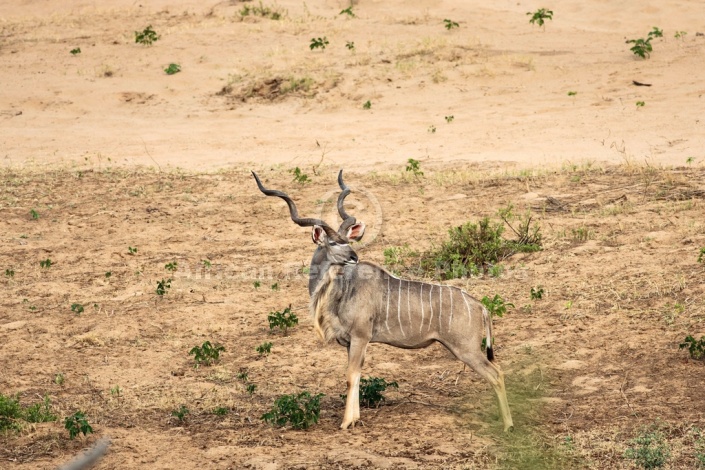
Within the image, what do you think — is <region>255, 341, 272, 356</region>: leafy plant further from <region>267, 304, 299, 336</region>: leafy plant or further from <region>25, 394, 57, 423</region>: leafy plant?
<region>25, 394, 57, 423</region>: leafy plant

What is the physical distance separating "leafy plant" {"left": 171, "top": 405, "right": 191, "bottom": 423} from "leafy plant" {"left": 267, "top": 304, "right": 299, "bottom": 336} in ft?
5.18

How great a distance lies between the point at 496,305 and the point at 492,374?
1.86m

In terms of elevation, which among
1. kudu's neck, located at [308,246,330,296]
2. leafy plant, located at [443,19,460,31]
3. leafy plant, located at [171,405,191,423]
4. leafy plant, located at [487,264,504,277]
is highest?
leafy plant, located at [443,19,460,31]

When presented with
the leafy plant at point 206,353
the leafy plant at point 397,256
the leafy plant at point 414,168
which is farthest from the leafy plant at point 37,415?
the leafy plant at point 414,168

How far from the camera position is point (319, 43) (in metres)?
18.6

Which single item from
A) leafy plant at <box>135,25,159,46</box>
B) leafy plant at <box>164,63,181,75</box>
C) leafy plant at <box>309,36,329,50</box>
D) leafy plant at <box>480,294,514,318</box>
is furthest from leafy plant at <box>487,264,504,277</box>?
leafy plant at <box>135,25,159,46</box>

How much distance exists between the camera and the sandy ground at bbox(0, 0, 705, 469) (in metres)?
6.23

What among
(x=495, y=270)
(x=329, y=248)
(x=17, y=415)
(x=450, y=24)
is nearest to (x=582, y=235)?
Answer: (x=495, y=270)

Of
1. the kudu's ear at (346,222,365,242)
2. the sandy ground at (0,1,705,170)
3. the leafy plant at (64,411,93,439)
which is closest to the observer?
the leafy plant at (64,411,93,439)

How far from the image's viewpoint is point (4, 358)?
7.89 meters

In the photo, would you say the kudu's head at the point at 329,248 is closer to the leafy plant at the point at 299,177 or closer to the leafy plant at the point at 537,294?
the leafy plant at the point at 537,294

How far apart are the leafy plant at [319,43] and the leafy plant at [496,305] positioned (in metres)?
11.4

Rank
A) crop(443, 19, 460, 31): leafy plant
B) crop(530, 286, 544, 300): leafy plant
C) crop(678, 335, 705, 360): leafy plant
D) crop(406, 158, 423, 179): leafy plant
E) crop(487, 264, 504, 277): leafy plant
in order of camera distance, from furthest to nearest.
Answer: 1. crop(443, 19, 460, 31): leafy plant
2. crop(406, 158, 423, 179): leafy plant
3. crop(487, 264, 504, 277): leafy plant
4. crop(530, 286, 544, 300): leafy plant
5. crop(678, 335, 705, 360): leafy plant

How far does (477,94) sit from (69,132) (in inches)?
264
